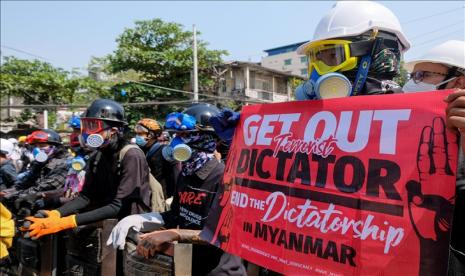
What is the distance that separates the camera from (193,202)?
289 cm

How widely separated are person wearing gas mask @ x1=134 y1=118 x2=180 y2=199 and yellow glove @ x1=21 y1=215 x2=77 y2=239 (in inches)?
69.6

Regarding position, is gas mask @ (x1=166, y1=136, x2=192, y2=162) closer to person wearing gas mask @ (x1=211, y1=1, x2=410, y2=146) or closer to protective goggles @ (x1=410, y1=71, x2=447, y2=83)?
person wearing gas mask @ (x1=211, y1=1, x2=410, y2=146)

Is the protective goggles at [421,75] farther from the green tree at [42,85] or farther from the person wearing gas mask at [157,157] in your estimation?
the green tree at [42,85]

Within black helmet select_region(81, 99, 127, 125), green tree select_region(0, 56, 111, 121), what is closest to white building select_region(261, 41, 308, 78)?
green tree select_region(0, 56, 111, 121)

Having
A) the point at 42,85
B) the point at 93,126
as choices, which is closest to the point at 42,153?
the point at 93,126

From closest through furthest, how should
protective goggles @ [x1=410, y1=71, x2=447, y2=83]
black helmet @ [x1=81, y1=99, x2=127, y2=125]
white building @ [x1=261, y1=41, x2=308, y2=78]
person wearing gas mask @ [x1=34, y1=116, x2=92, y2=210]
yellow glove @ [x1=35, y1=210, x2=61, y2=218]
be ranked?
protective goggles @ [x1=410, y1=71, x2=447, y2=83], yellow glove @ [x1=35, y1=210, x2=61, y2=218], black helmet @ [x1=81, y1=99, x2=127, y2=125], person wearing gas mask @ [x1=34, y1=116, x2=92, y2=210], white building @ [x1=261, y1=41, x2=308, y2=78]

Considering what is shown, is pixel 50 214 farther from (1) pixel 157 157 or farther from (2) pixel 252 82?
(2) pixel 252 82

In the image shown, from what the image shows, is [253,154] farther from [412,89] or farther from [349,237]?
[412,89]

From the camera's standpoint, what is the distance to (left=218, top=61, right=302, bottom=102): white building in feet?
109

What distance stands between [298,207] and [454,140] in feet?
2.18

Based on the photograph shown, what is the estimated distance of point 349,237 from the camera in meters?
1.63

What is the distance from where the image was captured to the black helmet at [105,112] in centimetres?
439

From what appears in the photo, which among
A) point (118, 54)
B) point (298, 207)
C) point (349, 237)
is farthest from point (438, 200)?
point (118, 54)

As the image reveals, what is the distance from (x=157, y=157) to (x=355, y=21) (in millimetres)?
4995
